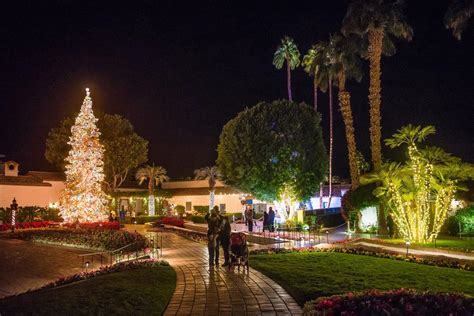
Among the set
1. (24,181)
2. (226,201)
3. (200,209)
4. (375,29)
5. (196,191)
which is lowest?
(200,209)

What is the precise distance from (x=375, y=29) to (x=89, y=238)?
1865 centimetres

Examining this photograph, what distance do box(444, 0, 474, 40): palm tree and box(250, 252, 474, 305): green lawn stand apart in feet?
39.6

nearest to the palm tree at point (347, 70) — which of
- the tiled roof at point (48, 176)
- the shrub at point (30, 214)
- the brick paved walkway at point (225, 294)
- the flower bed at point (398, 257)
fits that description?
the flower bed at point (398, 257)

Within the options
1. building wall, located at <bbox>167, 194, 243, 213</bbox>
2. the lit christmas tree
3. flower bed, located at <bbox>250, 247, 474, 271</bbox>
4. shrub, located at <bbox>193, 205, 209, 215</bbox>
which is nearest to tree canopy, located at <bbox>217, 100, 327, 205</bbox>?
the lit christmas tree

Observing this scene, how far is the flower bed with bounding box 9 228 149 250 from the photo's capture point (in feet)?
69.2

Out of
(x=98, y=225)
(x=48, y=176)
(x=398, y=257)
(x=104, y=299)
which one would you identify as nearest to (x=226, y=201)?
(x=48, y=176)

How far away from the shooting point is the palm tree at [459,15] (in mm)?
21006

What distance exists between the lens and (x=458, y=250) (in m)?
17.2

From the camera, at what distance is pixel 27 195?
47.1m

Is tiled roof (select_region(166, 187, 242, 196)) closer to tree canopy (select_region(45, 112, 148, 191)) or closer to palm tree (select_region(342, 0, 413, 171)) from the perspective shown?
tree canopy (select_region(45, 112, 148, 191))

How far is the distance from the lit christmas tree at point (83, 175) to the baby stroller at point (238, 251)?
20177mm

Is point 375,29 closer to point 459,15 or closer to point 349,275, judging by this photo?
point 459,15

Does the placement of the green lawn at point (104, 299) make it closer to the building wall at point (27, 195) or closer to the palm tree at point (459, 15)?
the palm tree at point (459, 15)

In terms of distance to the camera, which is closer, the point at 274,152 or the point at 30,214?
the point at 274,152
